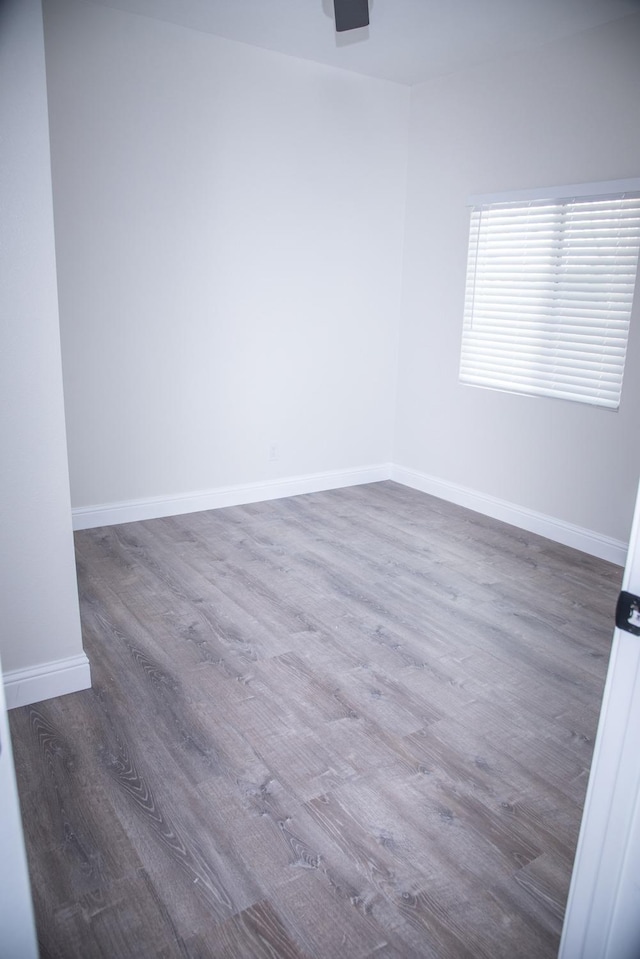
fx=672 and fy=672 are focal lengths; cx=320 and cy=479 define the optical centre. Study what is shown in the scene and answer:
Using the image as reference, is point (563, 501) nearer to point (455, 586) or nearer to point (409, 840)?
point (455, 586)

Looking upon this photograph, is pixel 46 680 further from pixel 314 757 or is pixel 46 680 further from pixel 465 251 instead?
pixel 465 251

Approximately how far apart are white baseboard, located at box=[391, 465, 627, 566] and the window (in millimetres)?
730

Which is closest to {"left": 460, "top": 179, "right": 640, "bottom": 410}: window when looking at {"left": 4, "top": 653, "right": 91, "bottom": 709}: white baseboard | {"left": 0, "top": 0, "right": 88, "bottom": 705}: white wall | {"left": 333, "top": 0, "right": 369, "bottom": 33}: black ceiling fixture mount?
{"left": 333, "top": 0, "right": 369, "bottom": 33}: black ceiling fixture mount

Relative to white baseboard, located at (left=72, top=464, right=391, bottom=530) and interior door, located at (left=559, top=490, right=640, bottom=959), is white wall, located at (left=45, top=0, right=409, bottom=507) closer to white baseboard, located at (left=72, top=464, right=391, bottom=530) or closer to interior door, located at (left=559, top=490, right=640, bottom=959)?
white baseboard, located at (left=72, top=464, right=391, bottom=530)

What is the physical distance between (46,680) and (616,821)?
190cm

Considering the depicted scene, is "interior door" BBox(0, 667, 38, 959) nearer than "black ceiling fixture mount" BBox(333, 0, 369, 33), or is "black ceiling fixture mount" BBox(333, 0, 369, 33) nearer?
"interior door" BBox(0, 667, 38, 959)

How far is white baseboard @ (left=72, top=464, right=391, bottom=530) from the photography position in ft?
13.1

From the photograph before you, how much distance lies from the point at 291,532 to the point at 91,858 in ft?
7.98

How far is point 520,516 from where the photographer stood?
4.20m

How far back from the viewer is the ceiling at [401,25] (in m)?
3.21

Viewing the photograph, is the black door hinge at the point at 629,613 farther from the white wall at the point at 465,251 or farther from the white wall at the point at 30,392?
the white wall at the point at 465,251

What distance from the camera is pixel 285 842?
69.5 inches

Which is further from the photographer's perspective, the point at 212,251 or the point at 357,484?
the point at 357,484

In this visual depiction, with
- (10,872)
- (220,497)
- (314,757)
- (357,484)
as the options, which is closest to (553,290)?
(357,484)
